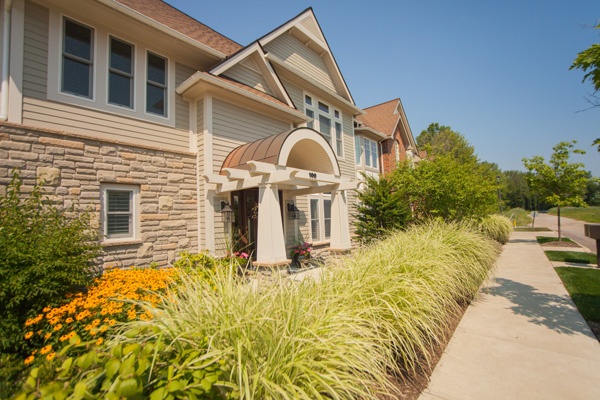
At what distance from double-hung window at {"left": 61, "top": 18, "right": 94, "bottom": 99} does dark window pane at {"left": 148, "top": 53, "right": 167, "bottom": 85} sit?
48.7 inches

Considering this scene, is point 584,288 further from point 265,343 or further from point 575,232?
point 575,232

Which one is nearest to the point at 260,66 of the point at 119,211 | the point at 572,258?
the point at 119,211

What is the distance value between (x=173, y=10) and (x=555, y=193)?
18725mm

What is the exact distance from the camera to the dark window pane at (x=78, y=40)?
592cm

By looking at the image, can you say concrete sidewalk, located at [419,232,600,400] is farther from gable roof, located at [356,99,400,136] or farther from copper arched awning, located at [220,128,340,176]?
gable roof, located at [356,99,400,136]

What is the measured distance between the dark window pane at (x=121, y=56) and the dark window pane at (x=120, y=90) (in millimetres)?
212

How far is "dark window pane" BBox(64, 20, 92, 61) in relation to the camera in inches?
233

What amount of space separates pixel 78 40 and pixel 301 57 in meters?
7.90

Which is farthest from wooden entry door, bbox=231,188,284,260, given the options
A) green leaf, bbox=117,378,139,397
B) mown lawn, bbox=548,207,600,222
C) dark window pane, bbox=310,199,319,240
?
mown lawn, bbox=548,207,600,222

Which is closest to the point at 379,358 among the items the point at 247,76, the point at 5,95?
the point at 5,95

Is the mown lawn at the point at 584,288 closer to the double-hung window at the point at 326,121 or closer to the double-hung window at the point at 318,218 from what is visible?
the double-hung window at the point at 318,218

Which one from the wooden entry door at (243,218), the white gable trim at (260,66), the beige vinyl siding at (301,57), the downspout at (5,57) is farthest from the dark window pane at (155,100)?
the beige vinyl siding at (301,57)

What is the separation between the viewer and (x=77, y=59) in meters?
5.98

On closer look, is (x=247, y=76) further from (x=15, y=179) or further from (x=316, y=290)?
(x=316, y=290)
